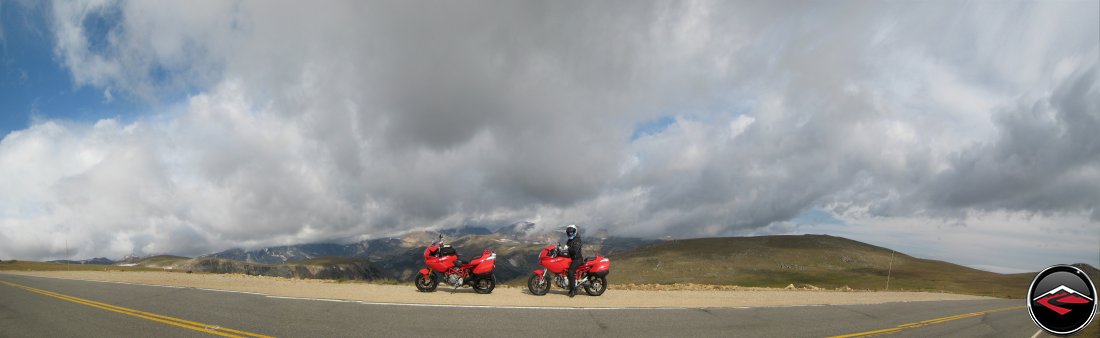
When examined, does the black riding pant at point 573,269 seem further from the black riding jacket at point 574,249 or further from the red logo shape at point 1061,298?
the red logo shape at point 1061,298

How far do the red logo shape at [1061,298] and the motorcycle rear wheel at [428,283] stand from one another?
17.6 m

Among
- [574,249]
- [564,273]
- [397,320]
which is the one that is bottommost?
[397,320]

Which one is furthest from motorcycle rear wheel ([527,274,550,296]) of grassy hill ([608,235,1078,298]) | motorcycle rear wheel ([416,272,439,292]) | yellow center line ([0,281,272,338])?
grassy hill ([608,235,1078,298])

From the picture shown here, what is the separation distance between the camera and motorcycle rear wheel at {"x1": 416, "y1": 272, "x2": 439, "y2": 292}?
1823 centimetres

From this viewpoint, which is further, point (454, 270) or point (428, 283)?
point (428, 283)

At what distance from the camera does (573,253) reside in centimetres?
1708

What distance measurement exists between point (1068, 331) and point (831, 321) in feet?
42.2

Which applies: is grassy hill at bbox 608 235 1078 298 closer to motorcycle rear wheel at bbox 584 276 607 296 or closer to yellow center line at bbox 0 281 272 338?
motorcycle rear wheel at bbox 584 276 607 296

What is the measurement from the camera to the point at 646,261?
591 feet

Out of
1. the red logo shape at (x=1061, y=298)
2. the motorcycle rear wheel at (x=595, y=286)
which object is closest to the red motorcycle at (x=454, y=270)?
the motorcycle rear wheel at (x=595, y=286)

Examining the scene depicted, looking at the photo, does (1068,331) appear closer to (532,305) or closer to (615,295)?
(532,305)

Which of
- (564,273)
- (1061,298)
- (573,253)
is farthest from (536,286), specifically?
(1061,298)

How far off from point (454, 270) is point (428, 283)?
4.51 feet

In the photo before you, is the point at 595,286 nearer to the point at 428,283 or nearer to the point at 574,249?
the point at 574,249
